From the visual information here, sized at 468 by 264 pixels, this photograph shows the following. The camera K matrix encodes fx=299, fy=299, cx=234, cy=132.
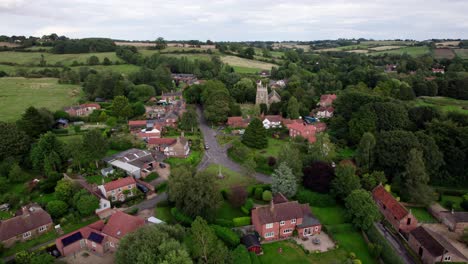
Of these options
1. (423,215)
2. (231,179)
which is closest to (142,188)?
(231,179)

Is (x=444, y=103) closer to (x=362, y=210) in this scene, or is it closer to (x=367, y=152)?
(x=367, y=152)

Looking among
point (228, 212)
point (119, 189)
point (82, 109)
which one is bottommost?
point (228, 212)

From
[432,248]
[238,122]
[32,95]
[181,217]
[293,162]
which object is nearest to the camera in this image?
[432,248]

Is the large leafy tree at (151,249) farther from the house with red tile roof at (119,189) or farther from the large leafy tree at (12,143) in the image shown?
the large leafy tree at (12,143)

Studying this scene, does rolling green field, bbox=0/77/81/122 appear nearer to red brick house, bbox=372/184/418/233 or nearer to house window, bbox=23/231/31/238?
house window, bbox=23/231/31/238

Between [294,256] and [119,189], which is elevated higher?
[119,189]

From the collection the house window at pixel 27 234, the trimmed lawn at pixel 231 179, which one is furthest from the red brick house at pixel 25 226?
the trimmed lawn at pixel 231 179

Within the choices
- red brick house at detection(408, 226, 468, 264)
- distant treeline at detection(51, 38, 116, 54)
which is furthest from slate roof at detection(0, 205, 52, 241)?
distant treeline at detection(51, 38, 116, 54)

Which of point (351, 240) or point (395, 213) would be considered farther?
point (395, 213)
